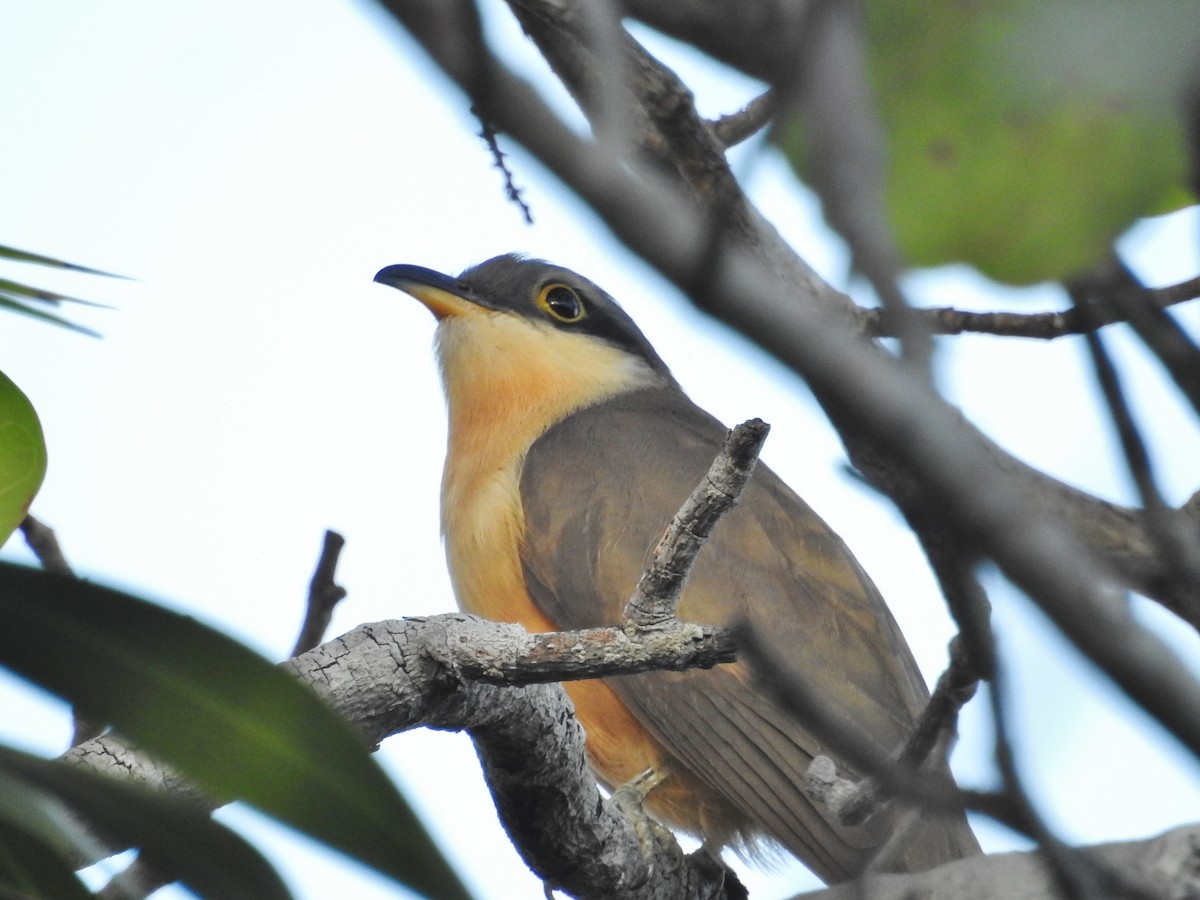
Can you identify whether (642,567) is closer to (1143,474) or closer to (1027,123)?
(1143,474)

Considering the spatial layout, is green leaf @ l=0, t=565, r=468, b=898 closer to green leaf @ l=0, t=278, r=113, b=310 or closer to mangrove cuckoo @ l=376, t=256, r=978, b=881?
green leaf @ l=0, t=278, r=113, b=310

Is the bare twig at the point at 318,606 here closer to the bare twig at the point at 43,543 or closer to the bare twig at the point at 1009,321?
the bare twig at the point at 43,543

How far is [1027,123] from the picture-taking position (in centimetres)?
130

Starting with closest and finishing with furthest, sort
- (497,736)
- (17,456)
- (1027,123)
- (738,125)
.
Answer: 1. (1027,123)
2. (17,456)
3. (497,736)
4. (738,125)

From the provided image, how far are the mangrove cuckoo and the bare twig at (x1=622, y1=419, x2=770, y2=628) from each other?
1728 mm

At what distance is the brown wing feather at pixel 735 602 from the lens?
16.8ft

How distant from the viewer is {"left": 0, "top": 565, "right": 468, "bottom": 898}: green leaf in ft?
5.24

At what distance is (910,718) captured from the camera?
5.62m

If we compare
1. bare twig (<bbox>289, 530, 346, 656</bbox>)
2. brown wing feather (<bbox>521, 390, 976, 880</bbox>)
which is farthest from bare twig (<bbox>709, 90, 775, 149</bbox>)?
bare twig (<bbox>289, 530, 346, 656</bbox>)

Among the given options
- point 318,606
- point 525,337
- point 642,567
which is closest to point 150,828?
point 318,606

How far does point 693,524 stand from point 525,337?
4.87m

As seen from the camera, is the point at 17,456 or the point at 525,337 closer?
the point at 17,456

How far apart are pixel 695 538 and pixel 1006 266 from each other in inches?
51.0

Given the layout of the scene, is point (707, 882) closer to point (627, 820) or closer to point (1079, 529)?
point (627, 820)
